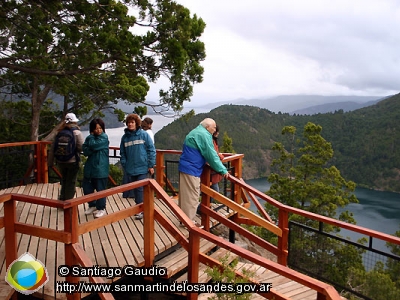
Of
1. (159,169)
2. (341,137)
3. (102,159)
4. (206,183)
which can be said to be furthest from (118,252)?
(341,137)

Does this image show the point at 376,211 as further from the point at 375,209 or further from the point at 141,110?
the point at 141,110

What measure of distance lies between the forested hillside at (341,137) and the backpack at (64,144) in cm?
7100

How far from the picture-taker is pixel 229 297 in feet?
9.29

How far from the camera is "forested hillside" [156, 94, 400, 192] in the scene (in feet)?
277

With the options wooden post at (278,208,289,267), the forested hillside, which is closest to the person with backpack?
wooden post at (278,208,289,267)

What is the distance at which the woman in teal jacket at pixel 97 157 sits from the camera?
15.5 ft

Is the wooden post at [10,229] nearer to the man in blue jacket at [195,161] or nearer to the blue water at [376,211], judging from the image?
the man in blue jacket at [195,161]

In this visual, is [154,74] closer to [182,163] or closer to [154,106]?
[182,163]

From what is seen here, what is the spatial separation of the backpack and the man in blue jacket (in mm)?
1631

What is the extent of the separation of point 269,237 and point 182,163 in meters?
22.6

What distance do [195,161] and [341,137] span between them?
99664 mm

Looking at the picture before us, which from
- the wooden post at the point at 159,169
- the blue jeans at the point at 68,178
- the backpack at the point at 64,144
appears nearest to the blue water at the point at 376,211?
the wooden post at the point at 159,169

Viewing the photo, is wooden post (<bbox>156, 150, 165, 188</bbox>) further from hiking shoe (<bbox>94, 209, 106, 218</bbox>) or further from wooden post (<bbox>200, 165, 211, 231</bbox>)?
wooden post (<bbox>200, 165, 211, 231</bbox>)

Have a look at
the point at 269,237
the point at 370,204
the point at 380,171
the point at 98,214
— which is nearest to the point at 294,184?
the point at 269,237
